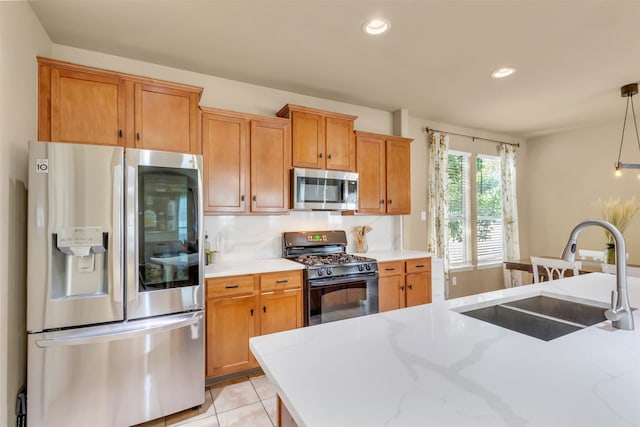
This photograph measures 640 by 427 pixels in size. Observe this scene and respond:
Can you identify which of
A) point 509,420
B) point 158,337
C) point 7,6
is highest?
point 7,6

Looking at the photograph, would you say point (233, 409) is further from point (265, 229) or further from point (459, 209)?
point (459, 209)

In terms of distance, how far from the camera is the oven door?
2.74m

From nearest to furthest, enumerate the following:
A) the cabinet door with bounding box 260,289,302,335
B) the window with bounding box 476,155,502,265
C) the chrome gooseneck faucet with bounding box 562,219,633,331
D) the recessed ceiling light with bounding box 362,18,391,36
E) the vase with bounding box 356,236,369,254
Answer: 1. the chrome gooseneck faucet with bounding box 562,219,633,331
2. the recessed ceiling light with bounding box 362,18,391,36
3. the cabinet door with bounding box 260,289,302,335
4. the vase with bounding box 356,236,369,254
5. the window with bounding box 476,155,502,265

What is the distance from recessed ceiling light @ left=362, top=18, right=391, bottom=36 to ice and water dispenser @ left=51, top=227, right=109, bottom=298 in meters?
2.22

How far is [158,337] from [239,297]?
0.65m

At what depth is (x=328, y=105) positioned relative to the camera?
11.9 feet

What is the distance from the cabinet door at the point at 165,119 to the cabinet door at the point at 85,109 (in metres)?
0.11

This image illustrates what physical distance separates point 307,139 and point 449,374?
8.68ft

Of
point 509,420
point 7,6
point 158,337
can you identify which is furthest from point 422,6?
point 158,337

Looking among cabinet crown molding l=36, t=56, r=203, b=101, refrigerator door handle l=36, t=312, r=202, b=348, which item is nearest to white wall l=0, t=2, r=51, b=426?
cabinet crown molding l=36, t=56, r=203, b=101

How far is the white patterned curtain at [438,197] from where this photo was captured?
4258 mm

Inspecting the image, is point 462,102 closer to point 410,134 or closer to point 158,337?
point 410,134

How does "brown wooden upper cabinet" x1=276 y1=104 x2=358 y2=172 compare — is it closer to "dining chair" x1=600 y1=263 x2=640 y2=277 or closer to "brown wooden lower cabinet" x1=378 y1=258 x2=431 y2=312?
"brown wooden lower cabinet" x1=378 y1=258 x2=431 y2=312

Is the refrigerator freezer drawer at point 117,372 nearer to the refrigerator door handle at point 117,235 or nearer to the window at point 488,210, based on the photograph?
the refrigerator door handle at point 117,235
